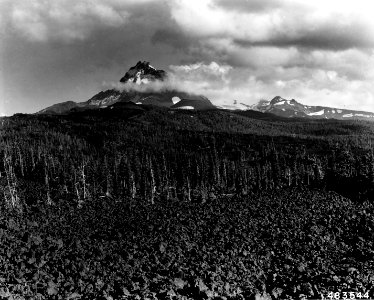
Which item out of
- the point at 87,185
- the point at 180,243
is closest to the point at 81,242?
the point at 180,243

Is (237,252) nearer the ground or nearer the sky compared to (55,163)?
nearer the ground

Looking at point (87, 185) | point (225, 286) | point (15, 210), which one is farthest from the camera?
point (87, 185)

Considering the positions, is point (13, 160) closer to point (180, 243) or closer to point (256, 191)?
point (256, 191)

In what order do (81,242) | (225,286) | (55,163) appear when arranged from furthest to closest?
(55,163)
(81,242)
(225,286)

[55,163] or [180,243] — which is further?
[55,163]

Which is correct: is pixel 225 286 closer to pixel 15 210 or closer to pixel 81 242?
pixel 81 242

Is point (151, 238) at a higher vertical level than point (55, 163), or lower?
lower

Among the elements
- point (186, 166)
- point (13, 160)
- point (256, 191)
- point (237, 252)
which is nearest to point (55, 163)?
point (13, 160)

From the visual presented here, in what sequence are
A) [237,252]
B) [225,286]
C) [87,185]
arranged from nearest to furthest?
[225,286], [237,252], [87,185]

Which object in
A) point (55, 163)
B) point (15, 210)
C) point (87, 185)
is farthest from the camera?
point (55, 163)
